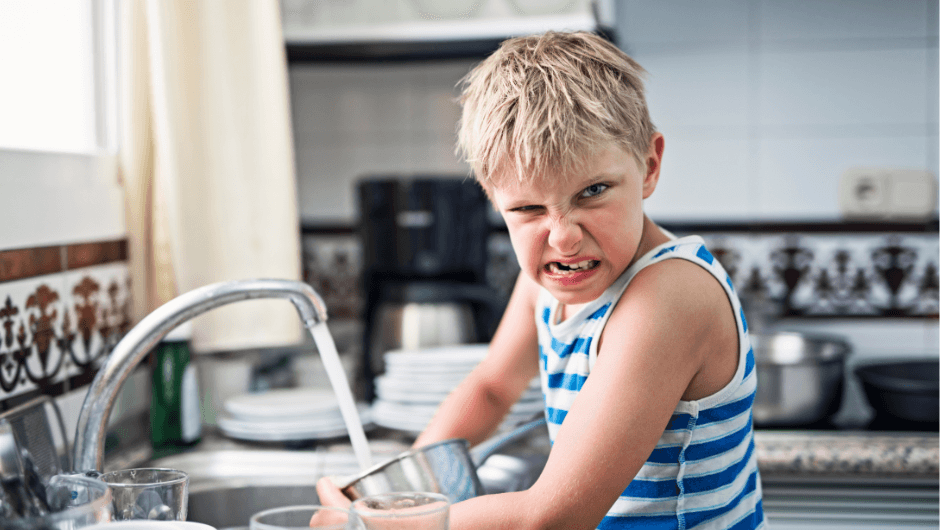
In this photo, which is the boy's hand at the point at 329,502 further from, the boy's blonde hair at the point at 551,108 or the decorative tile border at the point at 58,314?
the decorative tile border at the point at 58,314

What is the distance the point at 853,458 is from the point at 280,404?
0.97 m

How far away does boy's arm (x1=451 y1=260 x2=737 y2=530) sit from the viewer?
64 cm

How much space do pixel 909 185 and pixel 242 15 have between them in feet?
4.81

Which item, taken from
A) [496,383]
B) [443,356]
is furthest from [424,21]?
[496,383]

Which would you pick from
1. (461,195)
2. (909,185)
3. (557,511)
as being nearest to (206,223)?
(461,195)

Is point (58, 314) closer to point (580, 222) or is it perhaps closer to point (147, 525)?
point (147, 525)

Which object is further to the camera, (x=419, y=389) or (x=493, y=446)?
(x=419, y=389)

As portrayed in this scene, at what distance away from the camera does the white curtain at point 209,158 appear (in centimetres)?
127

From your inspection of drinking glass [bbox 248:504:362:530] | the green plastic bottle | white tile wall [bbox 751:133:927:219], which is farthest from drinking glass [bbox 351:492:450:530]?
white tile wall [bbox 751:133:927:219]

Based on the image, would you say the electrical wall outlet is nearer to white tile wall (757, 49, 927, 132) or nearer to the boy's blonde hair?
white tile wall (757, 49, 927, 132)

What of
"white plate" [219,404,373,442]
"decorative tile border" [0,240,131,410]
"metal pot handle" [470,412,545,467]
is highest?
"decorative tile border" [0,240,131,410]

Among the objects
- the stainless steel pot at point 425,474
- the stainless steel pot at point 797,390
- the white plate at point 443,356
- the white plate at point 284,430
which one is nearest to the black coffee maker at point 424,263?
the white plate at point 443,356

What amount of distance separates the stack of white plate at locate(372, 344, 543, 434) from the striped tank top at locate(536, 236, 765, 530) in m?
0.46

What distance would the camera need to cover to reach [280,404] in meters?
1.31
